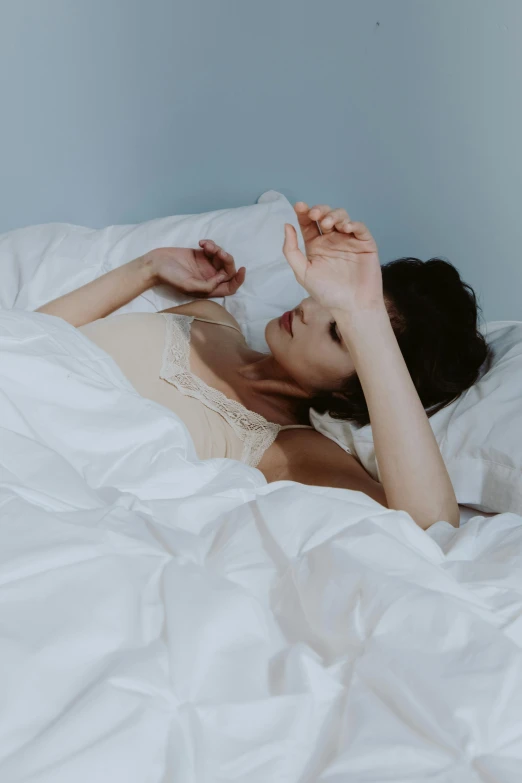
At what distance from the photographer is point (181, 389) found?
120 cm

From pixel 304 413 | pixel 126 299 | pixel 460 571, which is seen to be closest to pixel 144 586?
pixel 460 571

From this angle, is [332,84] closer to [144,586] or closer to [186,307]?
[186,307]

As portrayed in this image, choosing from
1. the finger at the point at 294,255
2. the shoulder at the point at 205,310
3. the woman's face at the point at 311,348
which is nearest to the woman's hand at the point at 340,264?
the finger at the point at 294,255

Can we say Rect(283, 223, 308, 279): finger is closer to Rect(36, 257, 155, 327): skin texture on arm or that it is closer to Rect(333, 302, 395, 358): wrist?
Rect(333, 302, 395, 358): wrist

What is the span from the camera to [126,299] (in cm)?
141

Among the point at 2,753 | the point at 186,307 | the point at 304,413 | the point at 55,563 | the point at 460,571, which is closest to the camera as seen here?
the point at 2,753

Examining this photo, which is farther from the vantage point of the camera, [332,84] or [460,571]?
[332,84]

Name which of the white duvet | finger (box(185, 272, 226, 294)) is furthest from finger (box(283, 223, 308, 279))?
finger (box(185, 272, 226, 294))

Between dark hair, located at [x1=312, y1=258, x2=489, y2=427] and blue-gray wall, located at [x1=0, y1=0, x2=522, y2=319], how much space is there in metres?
0.23

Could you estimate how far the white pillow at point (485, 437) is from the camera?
1.06 m

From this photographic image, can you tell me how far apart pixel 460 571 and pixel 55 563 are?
17.0 inches

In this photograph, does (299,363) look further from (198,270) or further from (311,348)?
(198,270)

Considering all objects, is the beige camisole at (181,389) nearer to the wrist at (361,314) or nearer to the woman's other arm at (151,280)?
the woman's other arm at (151,280)

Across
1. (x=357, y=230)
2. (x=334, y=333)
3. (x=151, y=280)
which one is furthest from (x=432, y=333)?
(x=151, y=280)
